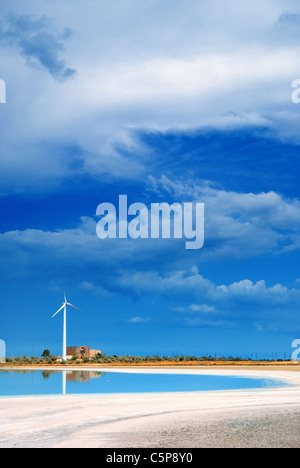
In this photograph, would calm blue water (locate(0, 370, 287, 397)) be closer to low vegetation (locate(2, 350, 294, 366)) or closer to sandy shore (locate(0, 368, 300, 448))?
sandy shore (locate(0, 368, 300, 448))

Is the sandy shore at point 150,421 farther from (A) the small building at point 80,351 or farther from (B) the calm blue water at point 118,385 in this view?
(A) the small building at point 80,351

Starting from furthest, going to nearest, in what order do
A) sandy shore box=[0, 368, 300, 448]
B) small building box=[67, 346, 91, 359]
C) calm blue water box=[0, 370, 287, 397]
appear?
1. small building box=[67, 346, 91, 359]
2. calm blue water box=[0, 370, 287, 397]
3. sandy shore box=[0, 368, 300, 448]

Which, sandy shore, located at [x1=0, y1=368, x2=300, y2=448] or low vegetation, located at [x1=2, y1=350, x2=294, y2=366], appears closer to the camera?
sandy shore, located at [x1=0, y1=368, x2=300, y2=448]

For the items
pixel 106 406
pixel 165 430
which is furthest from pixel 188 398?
pixel 165 430

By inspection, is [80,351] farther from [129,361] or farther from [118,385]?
[118,385]

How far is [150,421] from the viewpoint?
18.8 meters

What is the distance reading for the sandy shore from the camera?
1473 cm

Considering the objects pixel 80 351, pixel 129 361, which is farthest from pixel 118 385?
pixel 80 351

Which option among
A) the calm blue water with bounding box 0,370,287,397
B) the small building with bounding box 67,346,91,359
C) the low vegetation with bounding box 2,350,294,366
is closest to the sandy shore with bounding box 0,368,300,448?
the calm blue water with bounding box 0,370,287,397

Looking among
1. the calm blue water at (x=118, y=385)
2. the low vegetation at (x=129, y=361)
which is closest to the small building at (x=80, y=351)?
the low vegetation at (x=129, y=361)

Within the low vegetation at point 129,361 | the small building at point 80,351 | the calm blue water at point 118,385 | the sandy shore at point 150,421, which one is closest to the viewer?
the sandy shore at point 150,421

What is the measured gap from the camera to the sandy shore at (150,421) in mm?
14727
